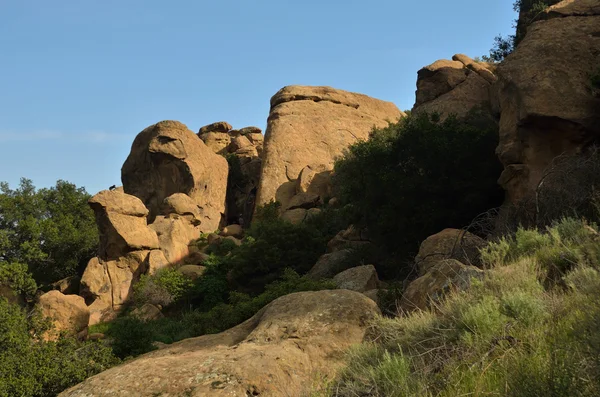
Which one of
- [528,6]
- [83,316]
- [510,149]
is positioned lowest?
[83,316]

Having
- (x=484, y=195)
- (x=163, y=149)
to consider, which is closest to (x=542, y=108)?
(x=484, y=195)

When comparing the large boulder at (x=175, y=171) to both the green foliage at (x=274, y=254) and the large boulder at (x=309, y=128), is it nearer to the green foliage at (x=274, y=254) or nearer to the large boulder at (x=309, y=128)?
the large boulder at (x=309, y=128)

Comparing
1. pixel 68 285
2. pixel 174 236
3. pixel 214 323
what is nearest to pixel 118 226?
pixel 174 236

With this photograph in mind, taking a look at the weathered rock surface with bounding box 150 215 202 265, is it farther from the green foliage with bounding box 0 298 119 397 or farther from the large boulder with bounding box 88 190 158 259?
the green foliage with bounding box 0 298 119 397

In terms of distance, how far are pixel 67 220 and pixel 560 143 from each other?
92.0ft

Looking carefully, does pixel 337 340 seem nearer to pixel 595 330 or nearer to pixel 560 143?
pixel 595 330

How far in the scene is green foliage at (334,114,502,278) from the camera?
61.8 ft

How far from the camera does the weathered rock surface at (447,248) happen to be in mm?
12289

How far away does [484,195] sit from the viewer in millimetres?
18750

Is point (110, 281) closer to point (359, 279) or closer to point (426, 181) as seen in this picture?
point (359, 279)

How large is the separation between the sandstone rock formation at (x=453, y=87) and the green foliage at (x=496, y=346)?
61.3 ft

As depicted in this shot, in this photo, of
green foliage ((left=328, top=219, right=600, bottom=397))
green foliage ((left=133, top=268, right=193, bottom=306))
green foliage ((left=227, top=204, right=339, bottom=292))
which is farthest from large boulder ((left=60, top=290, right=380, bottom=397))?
green foliage ((left=133, top=268, right=193, bottom=306))

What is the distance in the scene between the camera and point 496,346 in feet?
15.2

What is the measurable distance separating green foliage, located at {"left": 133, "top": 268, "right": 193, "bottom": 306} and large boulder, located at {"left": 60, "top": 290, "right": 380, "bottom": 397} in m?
19.2
